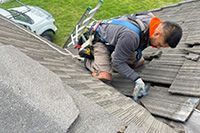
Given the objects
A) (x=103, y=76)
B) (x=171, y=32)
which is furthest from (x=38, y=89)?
(x=103, y=76)

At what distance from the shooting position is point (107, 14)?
51.5 ft

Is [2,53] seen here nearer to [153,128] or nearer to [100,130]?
[100,130]

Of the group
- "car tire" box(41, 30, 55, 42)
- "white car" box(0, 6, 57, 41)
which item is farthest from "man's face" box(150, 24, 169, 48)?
"car tire" box(41, 30, 55, 42)

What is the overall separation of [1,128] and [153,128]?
1237 mm

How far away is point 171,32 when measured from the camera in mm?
3762

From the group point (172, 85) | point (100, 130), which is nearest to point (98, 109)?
point (100, 130)

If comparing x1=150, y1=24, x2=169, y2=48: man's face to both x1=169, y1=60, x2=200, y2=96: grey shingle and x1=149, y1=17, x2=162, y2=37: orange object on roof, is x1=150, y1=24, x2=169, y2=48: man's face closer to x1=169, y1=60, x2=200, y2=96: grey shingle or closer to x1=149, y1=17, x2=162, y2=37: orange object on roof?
x1=149, y1=17, x2=162, y2=37: orange object on roof

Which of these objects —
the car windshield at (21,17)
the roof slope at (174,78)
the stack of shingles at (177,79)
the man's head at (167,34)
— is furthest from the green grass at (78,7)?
the man's head at (167,34)

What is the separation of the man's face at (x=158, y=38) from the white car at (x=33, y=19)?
8.36m

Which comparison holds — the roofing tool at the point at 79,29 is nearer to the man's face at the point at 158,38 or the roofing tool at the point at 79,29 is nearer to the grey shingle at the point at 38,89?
the man's face at the point at 158,38

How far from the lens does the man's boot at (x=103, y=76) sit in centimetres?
418

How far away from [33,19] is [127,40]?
9051 millimetres

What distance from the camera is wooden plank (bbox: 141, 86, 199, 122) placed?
3225mm

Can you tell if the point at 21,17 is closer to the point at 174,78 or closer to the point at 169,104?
the point at 174,78
